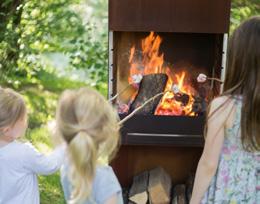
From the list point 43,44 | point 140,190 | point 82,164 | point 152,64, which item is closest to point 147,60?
point 152,64

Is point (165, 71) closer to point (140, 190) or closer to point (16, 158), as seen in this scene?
point (140, 190)

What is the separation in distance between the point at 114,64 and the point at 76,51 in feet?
7.75

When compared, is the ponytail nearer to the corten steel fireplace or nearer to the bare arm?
the bare arm

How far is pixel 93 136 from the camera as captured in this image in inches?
76.4

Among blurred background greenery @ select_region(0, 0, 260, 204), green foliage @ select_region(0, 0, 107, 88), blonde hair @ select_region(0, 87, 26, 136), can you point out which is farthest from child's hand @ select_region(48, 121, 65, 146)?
green foliage @ select_region(0, 0, 107, 88)

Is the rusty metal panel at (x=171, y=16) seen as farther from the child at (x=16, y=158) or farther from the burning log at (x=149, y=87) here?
the child at (x=16, y=158)

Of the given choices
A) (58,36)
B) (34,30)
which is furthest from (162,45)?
(58,36)

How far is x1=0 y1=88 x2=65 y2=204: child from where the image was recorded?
7.77 ft

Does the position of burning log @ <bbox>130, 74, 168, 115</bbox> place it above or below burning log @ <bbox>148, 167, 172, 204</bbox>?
above

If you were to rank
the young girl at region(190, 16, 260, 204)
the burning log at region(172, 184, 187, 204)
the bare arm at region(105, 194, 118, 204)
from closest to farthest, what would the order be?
the bare arm at region(105, 194, 118, 204), the young girl at region(190, 16, 260, 204), the burning log at region(172, 184, 187, 204)

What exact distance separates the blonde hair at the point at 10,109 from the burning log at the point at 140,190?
1114 mm

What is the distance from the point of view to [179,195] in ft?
11.1

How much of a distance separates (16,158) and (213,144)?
2.84 feet

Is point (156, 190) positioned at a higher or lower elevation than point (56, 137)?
lower
